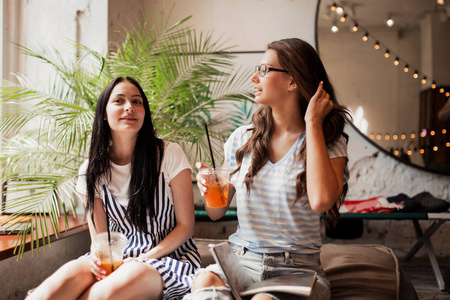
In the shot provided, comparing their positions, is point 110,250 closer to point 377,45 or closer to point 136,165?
point 136,165

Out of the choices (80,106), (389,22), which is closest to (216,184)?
(80,106)

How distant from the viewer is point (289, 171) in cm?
166

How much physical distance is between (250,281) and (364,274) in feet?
2.32

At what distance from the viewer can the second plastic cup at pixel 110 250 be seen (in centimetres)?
160

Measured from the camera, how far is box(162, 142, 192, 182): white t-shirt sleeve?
2.06m

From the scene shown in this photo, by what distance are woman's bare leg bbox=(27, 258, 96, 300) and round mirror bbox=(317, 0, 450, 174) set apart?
270cm

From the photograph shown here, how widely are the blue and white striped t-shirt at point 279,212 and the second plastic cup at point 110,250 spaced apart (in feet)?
1.53

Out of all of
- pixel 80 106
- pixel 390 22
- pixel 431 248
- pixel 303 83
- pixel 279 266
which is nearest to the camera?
pixel 279 266

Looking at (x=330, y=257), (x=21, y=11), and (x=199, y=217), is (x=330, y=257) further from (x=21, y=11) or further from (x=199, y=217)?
(x=21, y=11)

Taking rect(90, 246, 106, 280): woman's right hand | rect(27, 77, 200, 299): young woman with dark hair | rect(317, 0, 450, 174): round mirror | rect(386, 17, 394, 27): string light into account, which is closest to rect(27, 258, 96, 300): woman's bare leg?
rect(90, 246, 106, 280): woman's right hand

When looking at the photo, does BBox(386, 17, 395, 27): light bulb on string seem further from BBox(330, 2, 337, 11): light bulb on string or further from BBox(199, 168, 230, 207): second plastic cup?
BBox(199, 168, 230, 207): second plastic cup

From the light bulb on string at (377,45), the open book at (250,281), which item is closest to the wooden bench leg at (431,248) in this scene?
the light bulb on string at (377,45)

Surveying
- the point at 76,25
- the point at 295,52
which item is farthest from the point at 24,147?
the point at 295,52

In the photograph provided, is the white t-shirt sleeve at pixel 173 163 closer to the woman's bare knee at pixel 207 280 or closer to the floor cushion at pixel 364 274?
the woman's bare knee at pixel 207 280
